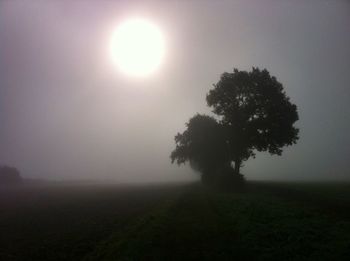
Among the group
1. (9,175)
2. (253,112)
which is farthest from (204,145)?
(9,175)

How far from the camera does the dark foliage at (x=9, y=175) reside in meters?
125

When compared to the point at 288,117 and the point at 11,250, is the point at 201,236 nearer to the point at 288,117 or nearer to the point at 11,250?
the point at 11,250

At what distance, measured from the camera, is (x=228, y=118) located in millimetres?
63812

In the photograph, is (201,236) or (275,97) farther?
(275,97)

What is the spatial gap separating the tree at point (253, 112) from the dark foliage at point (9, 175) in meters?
86.1

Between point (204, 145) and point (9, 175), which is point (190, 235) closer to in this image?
point (204, 145)

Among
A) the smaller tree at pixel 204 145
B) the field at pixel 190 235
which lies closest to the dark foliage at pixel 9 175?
the smaller tree at pixel 204 145

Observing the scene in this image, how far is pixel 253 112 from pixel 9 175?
312 ft

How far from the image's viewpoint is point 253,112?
6150cm

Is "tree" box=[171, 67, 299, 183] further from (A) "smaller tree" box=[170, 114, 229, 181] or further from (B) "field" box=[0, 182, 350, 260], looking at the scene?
(B) "field" box=[0, 182, 350, 260]

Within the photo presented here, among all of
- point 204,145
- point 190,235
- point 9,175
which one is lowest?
point 190,235

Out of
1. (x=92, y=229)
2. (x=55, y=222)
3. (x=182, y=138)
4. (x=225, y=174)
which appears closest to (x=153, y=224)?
(x=92, y=229)

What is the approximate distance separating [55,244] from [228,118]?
46977 millimetres

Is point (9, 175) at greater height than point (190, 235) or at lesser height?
greater
